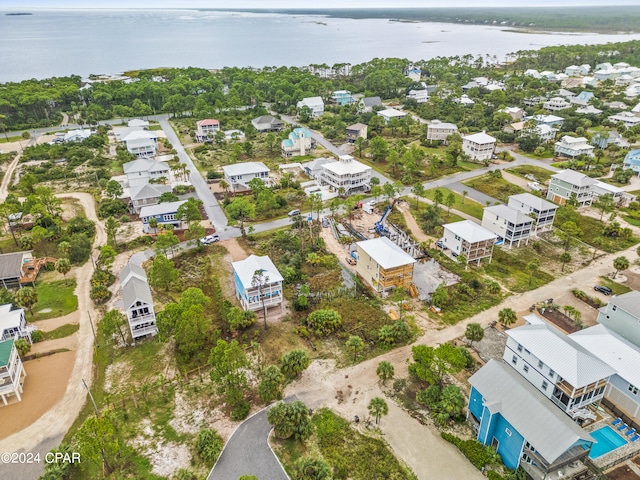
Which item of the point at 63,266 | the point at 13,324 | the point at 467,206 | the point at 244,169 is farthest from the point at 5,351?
the point at 467,206

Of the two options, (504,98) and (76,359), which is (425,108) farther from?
(76,359)

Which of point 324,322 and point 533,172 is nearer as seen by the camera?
point 324,322

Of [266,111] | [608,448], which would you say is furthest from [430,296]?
[266,111]

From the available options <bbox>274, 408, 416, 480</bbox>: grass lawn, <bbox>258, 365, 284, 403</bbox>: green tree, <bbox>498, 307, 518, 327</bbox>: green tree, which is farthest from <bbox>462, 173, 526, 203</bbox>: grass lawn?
<bbox>258, 365, 284, 403</bbox>: green tree

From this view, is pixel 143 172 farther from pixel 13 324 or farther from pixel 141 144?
pixel 13 324

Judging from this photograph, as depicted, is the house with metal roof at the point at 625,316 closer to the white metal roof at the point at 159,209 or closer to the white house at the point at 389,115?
the white metal roof at the point at 159,209

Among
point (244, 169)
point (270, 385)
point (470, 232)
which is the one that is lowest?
point (270, 385)
